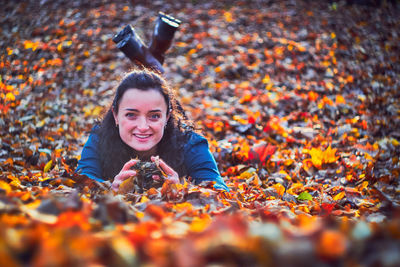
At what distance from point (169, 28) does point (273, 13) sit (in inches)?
197

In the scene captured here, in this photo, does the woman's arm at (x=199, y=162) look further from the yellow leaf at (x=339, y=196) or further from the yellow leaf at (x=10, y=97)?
the yellow leaf at (x=10, y=97)

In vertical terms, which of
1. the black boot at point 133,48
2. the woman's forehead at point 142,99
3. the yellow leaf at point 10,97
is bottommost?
the yellow leaf at point 10,97

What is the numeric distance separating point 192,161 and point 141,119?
559 millimetres

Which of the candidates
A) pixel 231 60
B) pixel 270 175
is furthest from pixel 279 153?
pixel 231 60

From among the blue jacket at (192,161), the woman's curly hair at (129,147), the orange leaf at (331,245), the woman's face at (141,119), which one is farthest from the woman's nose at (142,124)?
the orange leaf at (331,245)

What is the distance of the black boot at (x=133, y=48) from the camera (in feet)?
11.9

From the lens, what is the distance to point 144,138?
2.43m

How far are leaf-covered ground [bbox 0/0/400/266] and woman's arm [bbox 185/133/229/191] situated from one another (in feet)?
0.85

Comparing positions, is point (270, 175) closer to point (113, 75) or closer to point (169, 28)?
point (169, 28)

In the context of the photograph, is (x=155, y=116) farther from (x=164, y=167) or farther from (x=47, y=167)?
(x=47, y=167)

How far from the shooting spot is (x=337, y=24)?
290 inches

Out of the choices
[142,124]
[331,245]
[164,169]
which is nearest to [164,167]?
[164,169]

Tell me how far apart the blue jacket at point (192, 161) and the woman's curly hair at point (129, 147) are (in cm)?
5

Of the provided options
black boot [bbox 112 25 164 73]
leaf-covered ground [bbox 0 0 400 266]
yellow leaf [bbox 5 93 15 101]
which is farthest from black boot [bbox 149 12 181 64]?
yellow leaf [bbox 5 93 15 101]
